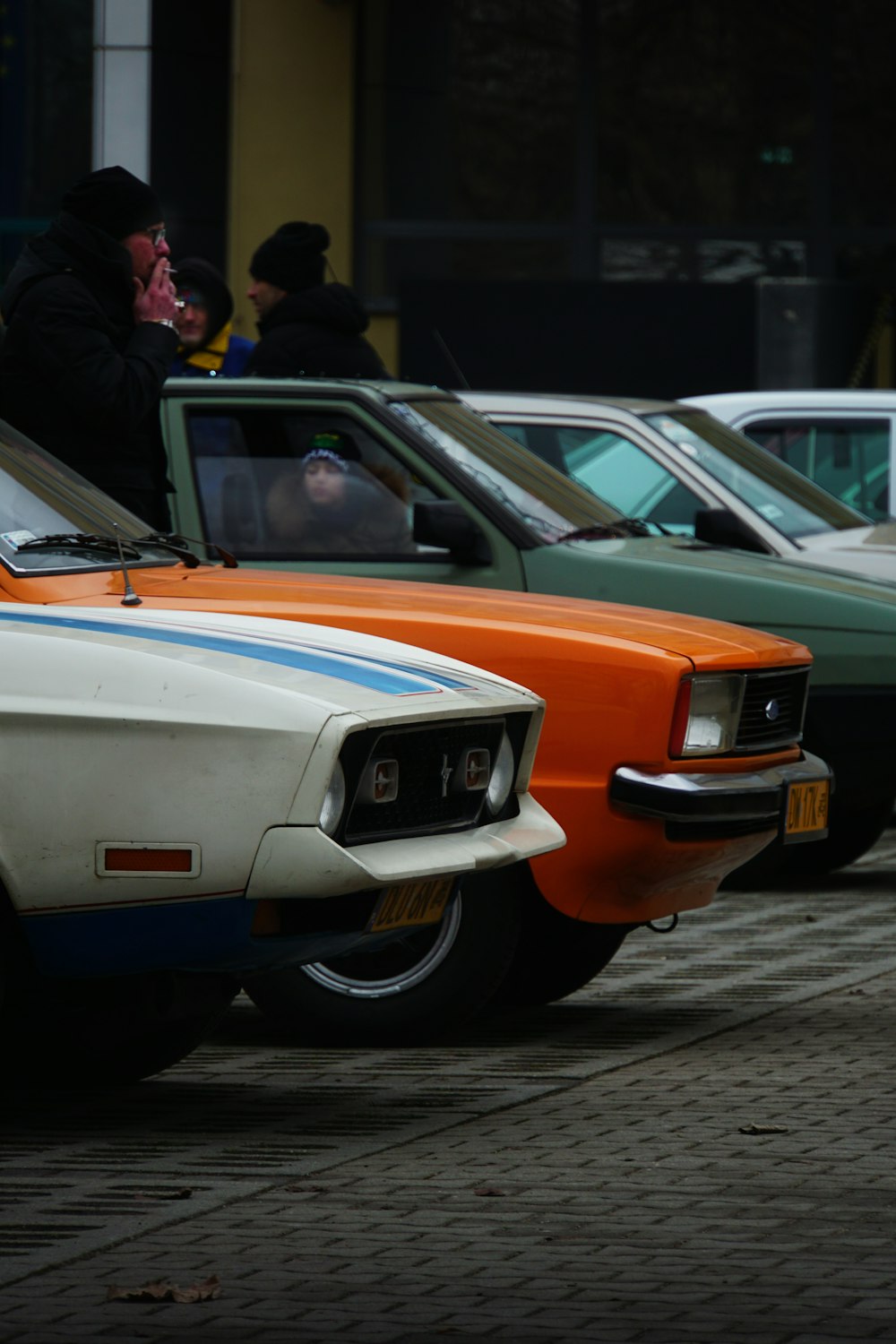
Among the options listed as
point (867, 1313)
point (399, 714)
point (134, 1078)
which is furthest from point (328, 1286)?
point (134, 1078)

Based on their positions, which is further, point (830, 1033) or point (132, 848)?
point (830, 1033)

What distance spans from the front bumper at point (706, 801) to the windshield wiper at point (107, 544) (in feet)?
4.14

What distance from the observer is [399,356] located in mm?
21156

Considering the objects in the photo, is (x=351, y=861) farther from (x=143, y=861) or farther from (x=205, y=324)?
(x=205, y=324)

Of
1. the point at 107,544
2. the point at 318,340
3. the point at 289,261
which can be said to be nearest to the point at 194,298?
the point at 289,261

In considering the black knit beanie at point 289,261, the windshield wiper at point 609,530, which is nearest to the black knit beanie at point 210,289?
the black knit beanie at point 289,261

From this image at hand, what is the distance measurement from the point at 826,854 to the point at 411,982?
162 inches

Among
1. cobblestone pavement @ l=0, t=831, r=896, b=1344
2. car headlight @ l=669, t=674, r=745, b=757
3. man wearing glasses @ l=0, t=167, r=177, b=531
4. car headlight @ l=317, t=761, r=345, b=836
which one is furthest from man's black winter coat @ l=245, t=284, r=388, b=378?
car headlight @ l=317, t=761, r=345, b=836

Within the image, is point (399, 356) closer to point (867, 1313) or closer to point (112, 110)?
point (112, 110)

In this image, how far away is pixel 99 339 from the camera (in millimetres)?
7918

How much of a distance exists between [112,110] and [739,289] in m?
5.27

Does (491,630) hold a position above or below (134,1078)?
above

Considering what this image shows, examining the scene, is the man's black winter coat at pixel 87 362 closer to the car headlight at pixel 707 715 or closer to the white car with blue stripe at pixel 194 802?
the car headlight at pixel 707 715

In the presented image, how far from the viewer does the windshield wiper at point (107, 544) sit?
634 centimetres
